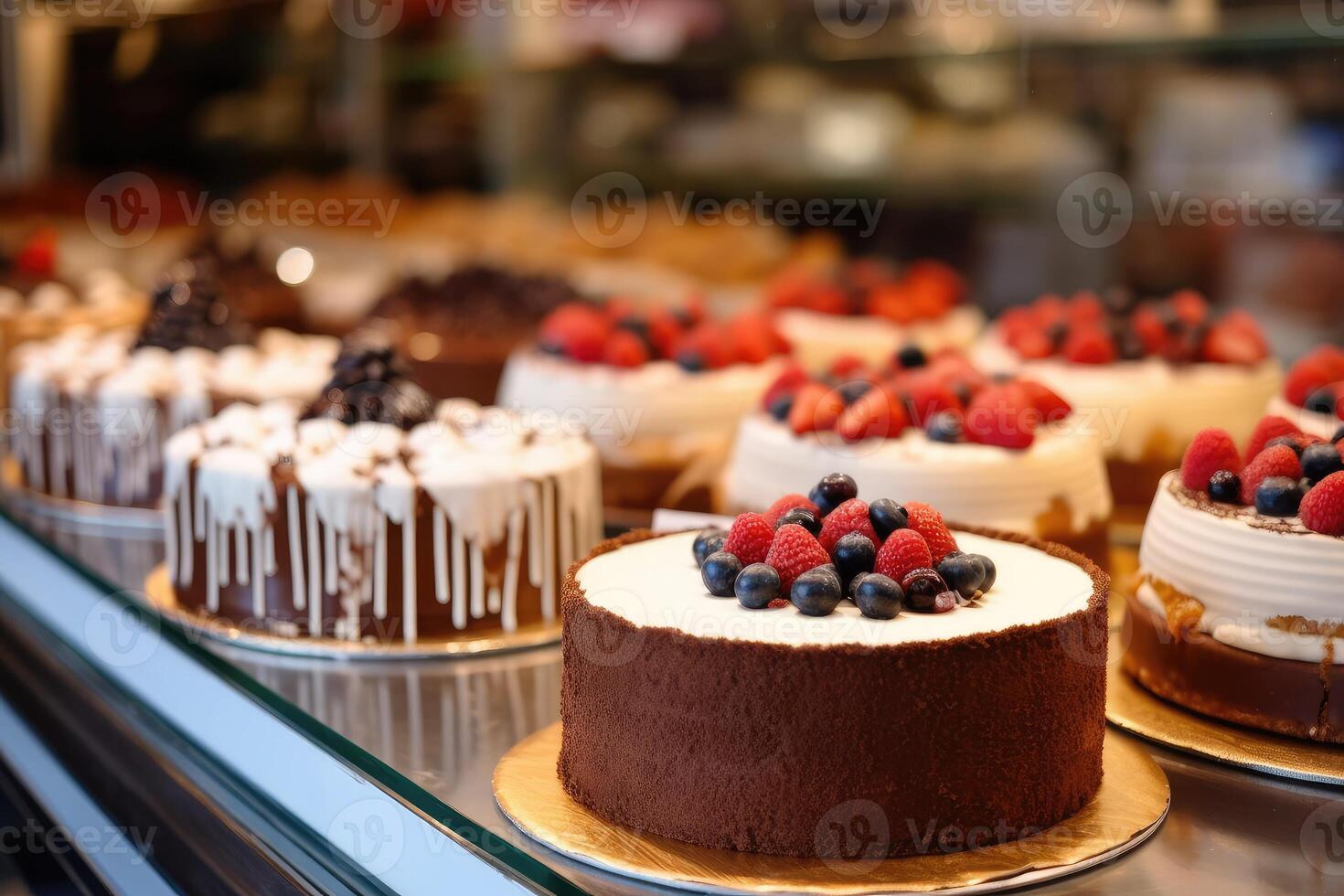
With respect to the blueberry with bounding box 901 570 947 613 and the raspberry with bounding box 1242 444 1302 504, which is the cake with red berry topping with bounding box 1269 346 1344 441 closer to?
the raspberry with bounding box 1242 444 1302 504

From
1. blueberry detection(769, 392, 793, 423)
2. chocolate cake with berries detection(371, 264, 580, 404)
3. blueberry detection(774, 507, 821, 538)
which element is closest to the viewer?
blueberry detection(774, 507, 821, 538)

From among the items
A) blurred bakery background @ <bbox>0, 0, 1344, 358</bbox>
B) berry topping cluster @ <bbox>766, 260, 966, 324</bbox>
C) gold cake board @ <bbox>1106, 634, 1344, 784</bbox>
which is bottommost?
gold cake board @ <bbox>1106, 634, 1344, 784</bbox>

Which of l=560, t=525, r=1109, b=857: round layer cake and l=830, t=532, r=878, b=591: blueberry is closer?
l=560, t=525, r=1109, b=857: round layer cake

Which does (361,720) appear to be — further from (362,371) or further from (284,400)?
(284,400)

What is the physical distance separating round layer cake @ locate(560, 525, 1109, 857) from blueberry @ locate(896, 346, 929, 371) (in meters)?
1.03

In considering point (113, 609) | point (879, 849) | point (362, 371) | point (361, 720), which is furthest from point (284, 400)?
point (879, 849)

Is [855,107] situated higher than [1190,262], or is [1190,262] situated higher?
[855,107]

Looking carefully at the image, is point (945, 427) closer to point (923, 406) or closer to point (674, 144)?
point (923, 406)

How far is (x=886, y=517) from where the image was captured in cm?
153

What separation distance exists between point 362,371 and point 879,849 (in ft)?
4.11

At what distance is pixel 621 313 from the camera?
2.95 meters

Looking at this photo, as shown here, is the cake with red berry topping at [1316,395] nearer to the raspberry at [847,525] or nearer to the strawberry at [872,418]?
the strawberry at [872,418]

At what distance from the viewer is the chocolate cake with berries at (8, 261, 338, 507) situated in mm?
2783

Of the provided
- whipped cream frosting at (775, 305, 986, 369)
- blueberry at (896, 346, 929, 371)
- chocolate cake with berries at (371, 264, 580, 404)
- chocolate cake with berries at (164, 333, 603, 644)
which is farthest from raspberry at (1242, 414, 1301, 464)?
chocolate cake with berries at (371, 264, 580, 404)
